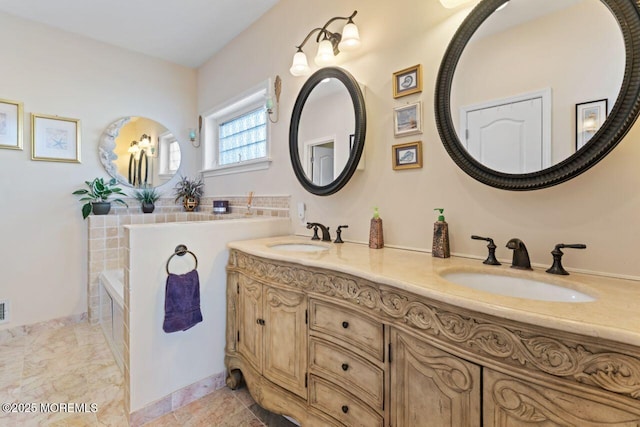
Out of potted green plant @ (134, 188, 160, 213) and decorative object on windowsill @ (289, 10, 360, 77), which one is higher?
decorative object on windowsill @ (289, 10, 360, 77)

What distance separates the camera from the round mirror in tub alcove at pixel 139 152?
288 cm

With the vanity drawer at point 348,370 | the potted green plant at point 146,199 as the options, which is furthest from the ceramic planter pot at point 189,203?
the vanity drawer at point 348,370

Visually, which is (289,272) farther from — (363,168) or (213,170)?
(213,170)

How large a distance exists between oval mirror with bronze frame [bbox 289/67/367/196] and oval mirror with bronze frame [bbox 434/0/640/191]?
0.47 meters

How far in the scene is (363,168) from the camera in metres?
1.70

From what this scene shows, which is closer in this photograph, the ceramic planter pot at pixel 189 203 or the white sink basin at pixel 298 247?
the white sink basin at pixel 298 247

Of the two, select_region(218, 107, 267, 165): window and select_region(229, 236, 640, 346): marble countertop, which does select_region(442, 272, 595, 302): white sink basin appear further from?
select_region(218, 107, 267, 165): window

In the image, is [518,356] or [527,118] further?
[527,118]

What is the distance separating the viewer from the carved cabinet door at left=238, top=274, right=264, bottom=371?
1547 mm

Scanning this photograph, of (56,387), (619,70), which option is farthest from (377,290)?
(56,387)

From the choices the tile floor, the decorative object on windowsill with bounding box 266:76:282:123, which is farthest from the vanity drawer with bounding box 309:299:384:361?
the decorative object on windowsill with bounding box 266:76:282:123

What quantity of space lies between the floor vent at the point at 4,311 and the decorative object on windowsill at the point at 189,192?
1617 mm

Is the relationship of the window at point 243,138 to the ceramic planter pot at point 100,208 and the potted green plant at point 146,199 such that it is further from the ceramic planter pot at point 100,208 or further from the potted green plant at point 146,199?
the ceramic planter pot at point 100,208

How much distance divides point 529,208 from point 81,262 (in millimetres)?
3542
